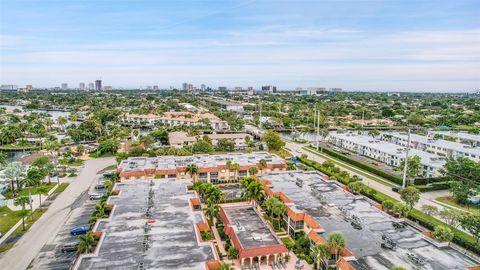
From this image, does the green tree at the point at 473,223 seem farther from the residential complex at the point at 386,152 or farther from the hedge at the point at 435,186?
the residential complex at the point at 386,152

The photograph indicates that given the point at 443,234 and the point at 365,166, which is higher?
the point at 443,234

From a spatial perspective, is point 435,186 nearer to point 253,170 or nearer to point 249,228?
point 253,170

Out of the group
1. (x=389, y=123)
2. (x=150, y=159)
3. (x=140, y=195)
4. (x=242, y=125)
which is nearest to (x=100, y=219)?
(x=140, y=195)

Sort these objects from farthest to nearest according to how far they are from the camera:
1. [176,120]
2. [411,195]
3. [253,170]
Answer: [176,120], [253,170], [411,195]

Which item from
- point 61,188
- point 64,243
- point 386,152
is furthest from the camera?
point 386,152

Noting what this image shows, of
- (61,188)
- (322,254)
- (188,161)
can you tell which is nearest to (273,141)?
(188,161)

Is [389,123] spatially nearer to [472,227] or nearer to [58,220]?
[472,227]

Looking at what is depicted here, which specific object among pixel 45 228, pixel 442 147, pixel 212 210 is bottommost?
pixel 45 228
